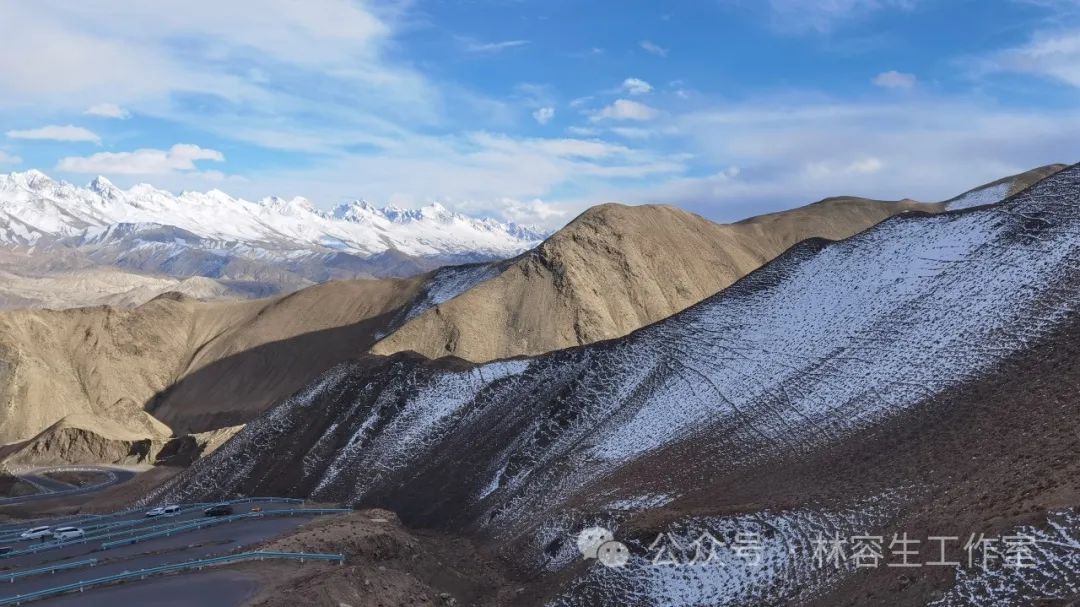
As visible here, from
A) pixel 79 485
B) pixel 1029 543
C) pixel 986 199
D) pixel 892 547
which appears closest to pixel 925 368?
pixel 892 547

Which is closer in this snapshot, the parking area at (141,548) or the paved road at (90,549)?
the parking area at (141,548)

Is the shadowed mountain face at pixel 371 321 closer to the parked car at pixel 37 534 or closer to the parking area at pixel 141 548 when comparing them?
the parking area at pixel 141 548

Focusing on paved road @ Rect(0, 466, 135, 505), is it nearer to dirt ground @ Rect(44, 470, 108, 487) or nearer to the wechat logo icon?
dirt ground @ Rect(44, 470, 108, 487)

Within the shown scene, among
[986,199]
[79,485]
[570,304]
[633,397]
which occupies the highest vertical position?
[986,199]

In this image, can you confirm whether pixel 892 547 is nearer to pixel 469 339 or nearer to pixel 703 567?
pixel 703 567

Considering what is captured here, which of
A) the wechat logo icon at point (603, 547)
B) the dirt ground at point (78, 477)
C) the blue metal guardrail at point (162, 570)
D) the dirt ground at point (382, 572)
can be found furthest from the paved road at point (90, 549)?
the dirt ground at point (78, 477)

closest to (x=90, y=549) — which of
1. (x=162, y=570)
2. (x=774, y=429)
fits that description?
(x=162, y=570)
